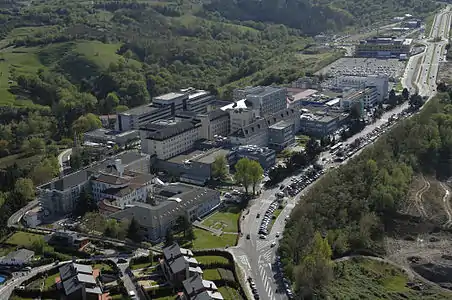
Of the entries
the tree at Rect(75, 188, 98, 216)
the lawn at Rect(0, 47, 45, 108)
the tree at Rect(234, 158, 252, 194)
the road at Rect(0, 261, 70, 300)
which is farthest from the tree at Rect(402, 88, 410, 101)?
the road at Rect(0, 261, 70, 300)

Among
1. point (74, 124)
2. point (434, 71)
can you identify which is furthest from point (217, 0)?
point (74, 124)

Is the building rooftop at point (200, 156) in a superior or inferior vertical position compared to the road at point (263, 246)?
superior

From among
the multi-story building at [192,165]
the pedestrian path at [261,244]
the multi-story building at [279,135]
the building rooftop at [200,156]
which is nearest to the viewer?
the pedestrian path at [261,244]

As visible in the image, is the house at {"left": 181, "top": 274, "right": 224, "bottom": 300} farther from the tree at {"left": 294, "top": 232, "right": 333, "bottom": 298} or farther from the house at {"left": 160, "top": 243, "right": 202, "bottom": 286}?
the tree at {"left": 294, "top": 232, "right": 333, "bottom": 298}

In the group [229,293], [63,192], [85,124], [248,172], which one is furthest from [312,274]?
[85,124]

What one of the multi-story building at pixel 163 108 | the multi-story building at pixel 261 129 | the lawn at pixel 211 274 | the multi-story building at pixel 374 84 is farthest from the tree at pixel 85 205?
the multi-story building at pixel 374 84

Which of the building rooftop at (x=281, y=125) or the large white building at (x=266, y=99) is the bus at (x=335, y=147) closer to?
the building rooftop at (x=281, y=125)

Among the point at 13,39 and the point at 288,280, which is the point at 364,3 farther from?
the point at 288,280
